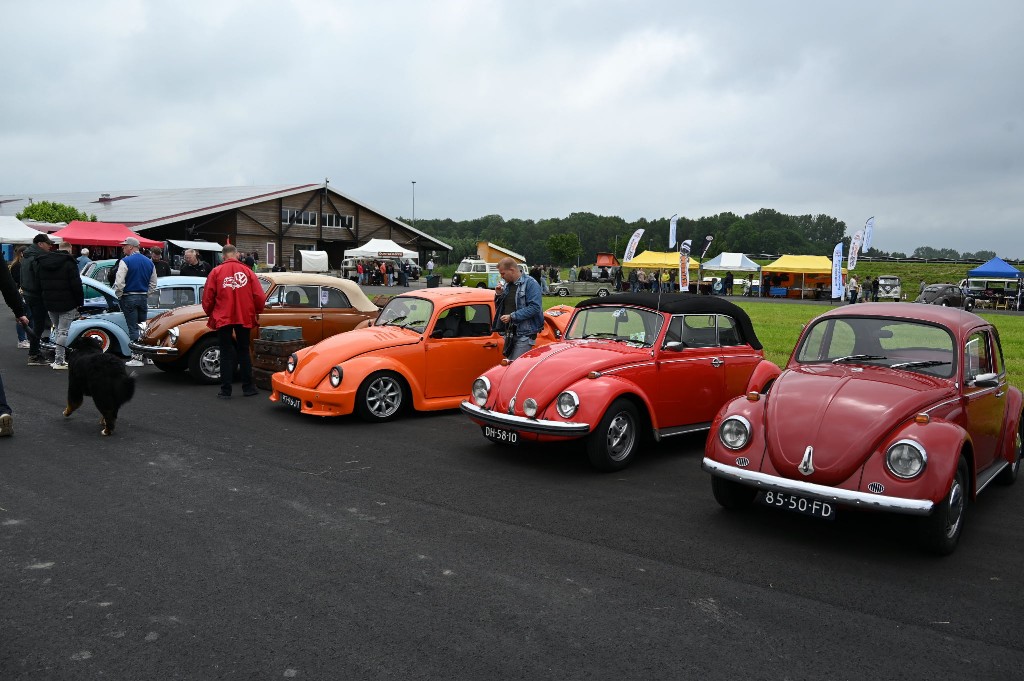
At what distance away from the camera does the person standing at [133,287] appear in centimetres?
1179

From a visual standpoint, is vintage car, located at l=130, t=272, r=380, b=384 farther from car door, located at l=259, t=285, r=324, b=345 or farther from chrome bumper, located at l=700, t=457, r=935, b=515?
chrome bumper, located at l=700, t=457, r=935, b=515

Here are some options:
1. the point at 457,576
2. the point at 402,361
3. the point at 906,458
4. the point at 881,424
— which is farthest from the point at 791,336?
the point at 457,576

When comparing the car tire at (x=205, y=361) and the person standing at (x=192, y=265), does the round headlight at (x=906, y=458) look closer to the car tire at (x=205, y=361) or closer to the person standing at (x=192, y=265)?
the car tire at (x=205, y=361)

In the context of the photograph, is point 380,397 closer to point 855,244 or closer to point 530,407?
point 530,407

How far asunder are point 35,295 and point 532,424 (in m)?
9.42

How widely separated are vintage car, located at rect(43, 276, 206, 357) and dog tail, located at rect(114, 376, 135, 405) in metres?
4.33

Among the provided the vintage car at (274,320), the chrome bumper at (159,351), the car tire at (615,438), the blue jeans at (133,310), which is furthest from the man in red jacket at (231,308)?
the car tire at (615,438)

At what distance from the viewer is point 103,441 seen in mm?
7352

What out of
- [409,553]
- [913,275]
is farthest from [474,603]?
[913,275]

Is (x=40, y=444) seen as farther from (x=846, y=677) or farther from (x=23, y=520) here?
(x=846, y=677)

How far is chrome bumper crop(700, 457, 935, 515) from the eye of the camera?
4.53 metres

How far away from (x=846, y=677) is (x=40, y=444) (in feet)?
23.3

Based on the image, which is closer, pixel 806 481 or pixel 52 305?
pixel 806 481

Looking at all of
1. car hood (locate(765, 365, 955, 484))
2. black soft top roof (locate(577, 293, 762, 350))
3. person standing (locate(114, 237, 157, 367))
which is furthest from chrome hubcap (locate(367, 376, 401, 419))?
person standing (locate(114, 237, 157, 367))
